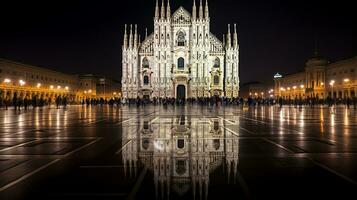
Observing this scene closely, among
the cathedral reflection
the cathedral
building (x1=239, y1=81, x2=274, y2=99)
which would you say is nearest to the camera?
the cathedral reflection

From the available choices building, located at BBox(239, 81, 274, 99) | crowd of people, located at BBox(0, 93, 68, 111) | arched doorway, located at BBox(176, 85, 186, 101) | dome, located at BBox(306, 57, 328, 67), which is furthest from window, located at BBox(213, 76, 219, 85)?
building, located at BBox(239, 81, 274, 99)

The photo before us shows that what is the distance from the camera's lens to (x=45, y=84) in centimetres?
7894

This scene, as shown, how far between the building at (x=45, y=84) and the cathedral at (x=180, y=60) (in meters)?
18.0

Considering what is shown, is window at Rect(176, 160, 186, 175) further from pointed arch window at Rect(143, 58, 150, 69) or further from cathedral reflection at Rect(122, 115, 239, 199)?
pointed arch window at Rect(143, 58, 150, 69)

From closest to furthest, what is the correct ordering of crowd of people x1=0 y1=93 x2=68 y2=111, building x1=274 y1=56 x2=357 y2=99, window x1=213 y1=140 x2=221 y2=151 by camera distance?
window x1=213 y1=140 x2=221 y2=151 < crowd of people x1=0 y1=93 x2=68 y2=111 < building x1=274 y1=56 x2=357 y2=99

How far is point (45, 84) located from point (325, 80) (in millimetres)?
63796

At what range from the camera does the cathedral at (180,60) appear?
7669 cm

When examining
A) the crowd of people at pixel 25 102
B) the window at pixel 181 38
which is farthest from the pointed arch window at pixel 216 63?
the crowd of people at pixel 25 102

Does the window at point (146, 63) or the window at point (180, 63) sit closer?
the window at point (180, 63)

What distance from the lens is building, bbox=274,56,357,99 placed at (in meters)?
66.8

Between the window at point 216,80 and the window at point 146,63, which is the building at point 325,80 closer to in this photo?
the window at point 216,80

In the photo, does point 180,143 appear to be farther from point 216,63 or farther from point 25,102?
point 216,63

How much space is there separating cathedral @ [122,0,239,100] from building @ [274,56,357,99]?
653 inches

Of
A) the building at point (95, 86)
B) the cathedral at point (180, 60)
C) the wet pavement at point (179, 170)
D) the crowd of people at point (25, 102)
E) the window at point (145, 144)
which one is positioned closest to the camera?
the wet pavement at point (179, 170)
